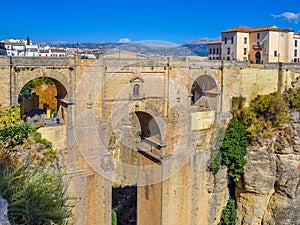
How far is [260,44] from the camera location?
22.7 meters

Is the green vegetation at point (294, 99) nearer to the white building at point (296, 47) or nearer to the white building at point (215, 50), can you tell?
the white building at point (296, 47)

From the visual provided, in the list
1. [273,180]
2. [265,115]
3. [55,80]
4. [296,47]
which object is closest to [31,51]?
[55,80]

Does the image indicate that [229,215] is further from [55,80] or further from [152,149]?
[55,80]

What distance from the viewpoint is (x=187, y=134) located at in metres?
14.1

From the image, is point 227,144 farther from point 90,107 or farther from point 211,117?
point 90,107

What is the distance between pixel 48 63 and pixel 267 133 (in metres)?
9.67

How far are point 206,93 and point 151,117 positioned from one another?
141 inches

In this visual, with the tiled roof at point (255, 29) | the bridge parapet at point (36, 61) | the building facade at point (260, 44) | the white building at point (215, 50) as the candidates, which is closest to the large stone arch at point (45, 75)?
the bridge parapet at point (36, 61)

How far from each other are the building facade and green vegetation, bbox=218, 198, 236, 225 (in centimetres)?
1036

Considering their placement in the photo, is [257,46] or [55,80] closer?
[55,80]

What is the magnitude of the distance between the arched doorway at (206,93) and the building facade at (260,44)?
307 inches

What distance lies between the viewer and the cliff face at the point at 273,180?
14852 mm

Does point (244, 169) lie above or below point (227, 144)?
below

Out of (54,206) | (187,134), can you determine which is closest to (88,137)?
(187,134)
